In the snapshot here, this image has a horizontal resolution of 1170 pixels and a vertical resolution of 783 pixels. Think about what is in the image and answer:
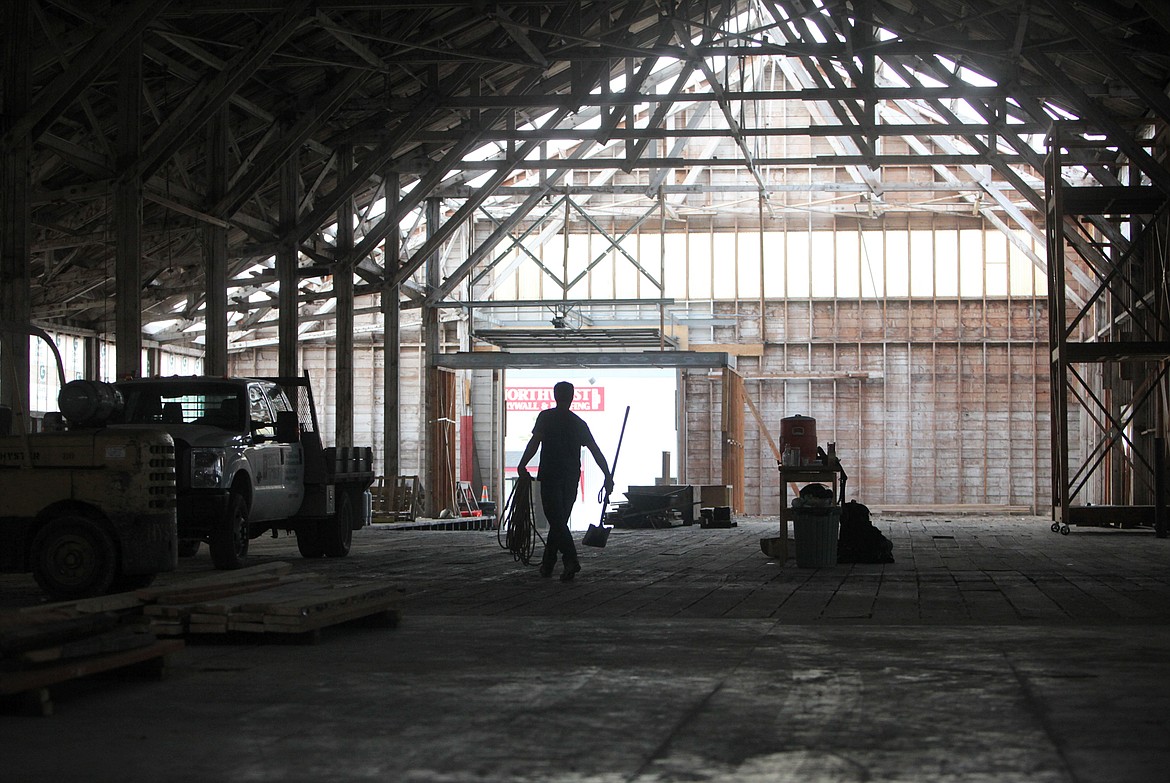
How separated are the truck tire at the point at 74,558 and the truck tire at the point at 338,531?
5.30 meters

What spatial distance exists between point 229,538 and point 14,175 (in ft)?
16.8

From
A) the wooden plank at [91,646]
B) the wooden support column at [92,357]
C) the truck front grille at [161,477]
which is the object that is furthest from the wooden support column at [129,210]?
A: the wooden support column at [92,357]

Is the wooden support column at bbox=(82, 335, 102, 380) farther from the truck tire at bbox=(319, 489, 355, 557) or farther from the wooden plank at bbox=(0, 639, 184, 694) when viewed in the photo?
the wooden plank at bbox=(0, 639, 184, 694)

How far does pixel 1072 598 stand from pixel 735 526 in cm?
1476

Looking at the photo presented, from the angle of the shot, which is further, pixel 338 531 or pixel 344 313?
pixel 344 313

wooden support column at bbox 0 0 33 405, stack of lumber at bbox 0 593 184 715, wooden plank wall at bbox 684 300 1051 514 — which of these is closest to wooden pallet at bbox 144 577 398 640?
stack of lumber at bbox 0 593 184 715

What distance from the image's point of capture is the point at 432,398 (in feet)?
99.7

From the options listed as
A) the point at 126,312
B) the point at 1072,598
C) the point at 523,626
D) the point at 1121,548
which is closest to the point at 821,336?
the point at 1121,548

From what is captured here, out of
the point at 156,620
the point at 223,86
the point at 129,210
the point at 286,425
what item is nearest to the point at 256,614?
the point at 156,620

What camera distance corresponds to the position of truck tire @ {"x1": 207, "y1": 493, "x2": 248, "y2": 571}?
41.2ft

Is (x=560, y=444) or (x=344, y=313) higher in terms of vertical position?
(x=344, y=313)

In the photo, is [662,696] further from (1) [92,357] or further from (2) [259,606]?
(1) [92,357]

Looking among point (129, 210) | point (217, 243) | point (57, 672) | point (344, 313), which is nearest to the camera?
point (57, 672)

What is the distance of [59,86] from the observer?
1470 centimetres
